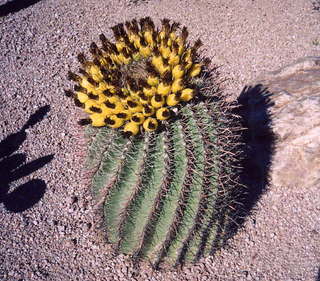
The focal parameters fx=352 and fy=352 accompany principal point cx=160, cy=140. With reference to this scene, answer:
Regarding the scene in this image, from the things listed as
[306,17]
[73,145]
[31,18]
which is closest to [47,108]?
[73,145]

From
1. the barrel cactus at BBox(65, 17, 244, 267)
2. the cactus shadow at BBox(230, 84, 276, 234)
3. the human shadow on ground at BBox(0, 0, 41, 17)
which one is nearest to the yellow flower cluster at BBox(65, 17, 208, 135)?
the barrel cactus at BBox(65, 17, 244, 267)

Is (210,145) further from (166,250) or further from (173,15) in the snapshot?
(173,15)

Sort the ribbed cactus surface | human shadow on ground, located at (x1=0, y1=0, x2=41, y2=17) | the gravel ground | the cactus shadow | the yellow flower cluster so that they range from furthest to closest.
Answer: human shadow on ground, located at (x1=0, y1=0, x2=41, y2=17)
the cactus shadow
the gravel ground
the ribbed cactus surface
the yellow flower cluster

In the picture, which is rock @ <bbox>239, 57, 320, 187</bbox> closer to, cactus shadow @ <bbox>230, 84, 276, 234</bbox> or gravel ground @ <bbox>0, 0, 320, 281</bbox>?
cactus shadow @ <bbox>230, 84, 276, 234</bbox>

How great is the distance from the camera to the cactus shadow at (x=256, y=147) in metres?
3.98

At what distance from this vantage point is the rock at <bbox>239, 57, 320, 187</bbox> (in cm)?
383

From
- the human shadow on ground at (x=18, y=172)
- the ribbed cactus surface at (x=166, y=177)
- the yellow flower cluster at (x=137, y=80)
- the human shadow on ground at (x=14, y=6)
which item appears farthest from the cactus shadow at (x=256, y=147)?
the human shadow on ground at (x=14, y=6)

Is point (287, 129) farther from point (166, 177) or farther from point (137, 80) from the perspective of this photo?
point (137, 80)

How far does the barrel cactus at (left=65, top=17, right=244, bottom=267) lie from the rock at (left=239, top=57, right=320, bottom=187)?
49.9 inches

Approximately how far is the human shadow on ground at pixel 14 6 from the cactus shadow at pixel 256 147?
202 inches

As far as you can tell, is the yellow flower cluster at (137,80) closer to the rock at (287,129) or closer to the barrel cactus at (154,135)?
the barrel cactus at (154,135)

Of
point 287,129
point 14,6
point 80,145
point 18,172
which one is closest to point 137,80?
point 80,145

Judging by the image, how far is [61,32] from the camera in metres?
6.28

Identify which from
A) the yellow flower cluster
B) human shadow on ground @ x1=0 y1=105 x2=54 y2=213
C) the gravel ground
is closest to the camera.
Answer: the yellow flower cluster
